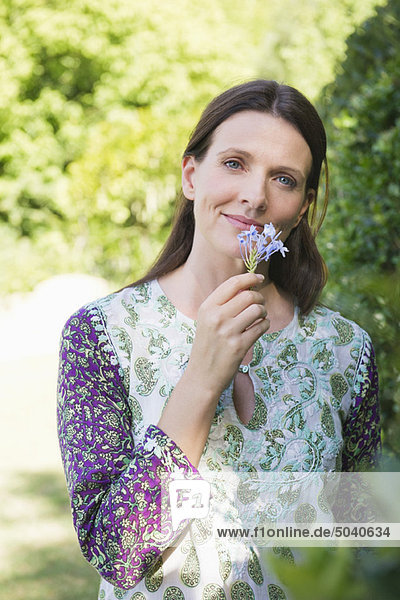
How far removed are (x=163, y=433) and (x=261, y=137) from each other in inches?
28.7

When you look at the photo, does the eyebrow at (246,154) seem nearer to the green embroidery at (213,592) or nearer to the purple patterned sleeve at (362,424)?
the purple patterned sleeve at (362,424)

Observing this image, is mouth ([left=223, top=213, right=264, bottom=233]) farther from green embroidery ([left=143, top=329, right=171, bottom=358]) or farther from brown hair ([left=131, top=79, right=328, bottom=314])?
green embroidery ([left=143, top=329, right=171, bottom=358])

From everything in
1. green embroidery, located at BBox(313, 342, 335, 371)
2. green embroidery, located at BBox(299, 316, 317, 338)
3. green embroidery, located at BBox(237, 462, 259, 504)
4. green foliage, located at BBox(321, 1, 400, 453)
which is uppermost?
green embroidery, located at BBox(299, 316, 317, 338)

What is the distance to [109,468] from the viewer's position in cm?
155

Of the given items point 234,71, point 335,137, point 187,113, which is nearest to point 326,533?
point 335,137

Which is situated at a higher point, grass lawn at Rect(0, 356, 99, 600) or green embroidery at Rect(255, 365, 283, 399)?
green embroidery at Rect(255, 365, 283, 399)

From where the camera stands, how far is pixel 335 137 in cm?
437

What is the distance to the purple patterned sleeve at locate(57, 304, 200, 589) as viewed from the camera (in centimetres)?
147

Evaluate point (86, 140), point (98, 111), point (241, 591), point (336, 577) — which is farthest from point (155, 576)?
point (98, 111)

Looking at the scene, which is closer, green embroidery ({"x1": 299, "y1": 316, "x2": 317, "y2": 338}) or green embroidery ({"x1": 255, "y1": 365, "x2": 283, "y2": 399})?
green embroidery ({"x1": 255, "y1": 365, "x2": 283, "y2": 399})

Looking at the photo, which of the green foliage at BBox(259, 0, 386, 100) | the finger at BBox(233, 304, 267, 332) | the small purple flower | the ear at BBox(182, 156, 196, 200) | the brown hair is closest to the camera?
the finger at BBox(233, 304, 267, 332)

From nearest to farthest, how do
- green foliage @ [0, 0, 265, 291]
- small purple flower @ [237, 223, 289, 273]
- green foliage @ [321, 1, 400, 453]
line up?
small purple flower @ [237, 223, 289, 273], green foliage @ [321, 1, 400, 453], green foliage @ [0, 0, 265, 291]

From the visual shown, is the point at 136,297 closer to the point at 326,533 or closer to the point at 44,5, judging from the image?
the point at 326,533

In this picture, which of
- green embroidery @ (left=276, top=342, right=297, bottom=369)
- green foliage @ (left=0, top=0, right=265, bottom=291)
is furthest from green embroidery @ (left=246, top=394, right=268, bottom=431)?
green foliage @ (left=0, top=0, right=265, bottom=291)
